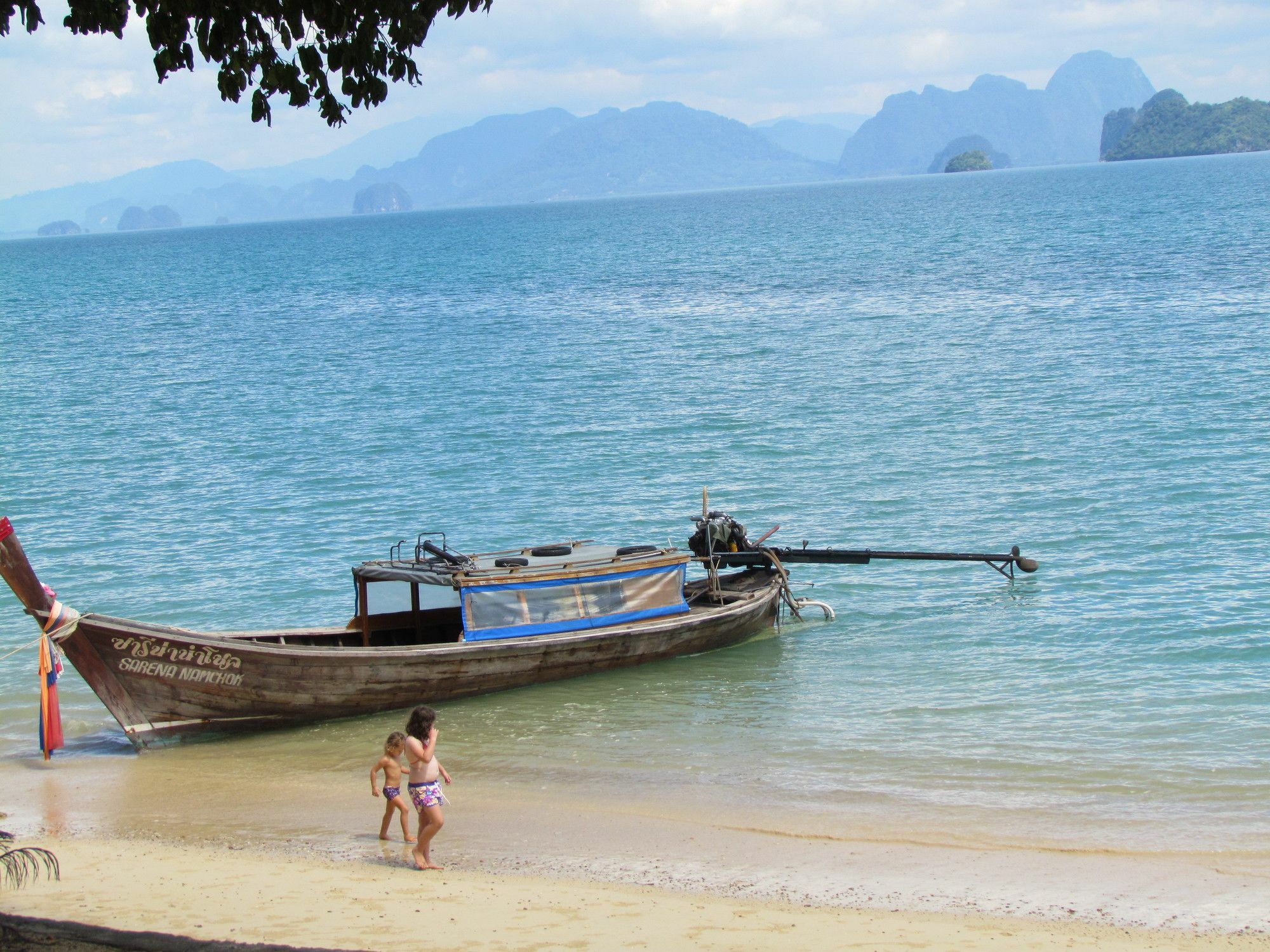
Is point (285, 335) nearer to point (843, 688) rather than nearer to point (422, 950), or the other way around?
point (843, 688)

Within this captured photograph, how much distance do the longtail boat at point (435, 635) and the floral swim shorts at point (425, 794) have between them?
16.9 ft

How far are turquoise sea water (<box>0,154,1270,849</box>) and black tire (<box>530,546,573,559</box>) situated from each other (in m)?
2.17

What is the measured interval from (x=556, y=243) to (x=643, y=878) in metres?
122

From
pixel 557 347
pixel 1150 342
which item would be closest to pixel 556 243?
pixel 557 347

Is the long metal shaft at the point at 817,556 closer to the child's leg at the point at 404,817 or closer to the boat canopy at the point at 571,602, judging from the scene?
the boat canopy at the point at 571,602

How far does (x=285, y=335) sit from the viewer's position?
6359 cm

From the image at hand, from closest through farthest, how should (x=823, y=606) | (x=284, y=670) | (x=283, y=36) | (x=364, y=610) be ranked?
(x=283, y=36) < (x=284, y=670) < (x=364, y=610) < (x=823, y=606)

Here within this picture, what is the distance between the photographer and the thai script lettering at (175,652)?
51.0 feet

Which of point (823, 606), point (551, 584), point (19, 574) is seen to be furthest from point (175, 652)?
point (823, 606)

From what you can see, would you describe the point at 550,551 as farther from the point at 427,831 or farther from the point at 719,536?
the point at 427,831

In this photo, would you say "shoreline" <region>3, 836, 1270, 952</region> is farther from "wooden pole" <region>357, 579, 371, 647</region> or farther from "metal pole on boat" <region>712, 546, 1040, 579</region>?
"metal pole on boat" <region>712, 546, 1040, 579</region>

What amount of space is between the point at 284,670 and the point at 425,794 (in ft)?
17.7

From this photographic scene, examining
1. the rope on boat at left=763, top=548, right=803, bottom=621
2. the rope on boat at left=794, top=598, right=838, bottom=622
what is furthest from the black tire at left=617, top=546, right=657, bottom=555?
the rope on boat at left=794, top=598, right=838, bottom=622

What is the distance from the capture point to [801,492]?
29.0 metres
